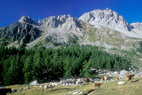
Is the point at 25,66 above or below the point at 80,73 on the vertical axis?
above

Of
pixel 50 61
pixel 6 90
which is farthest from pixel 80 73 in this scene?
pixel 6 90

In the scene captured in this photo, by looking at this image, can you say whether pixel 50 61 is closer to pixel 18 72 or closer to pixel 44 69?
pixel 44 69

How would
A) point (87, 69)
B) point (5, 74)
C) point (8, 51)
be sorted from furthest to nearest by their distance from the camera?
point (8, 51) → point (87, 69) → point (5, 74)

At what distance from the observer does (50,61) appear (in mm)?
100250

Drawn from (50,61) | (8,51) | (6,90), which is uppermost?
(8,51)

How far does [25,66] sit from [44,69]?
1144 cm

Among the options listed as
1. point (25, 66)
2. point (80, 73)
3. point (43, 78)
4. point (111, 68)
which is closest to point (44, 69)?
point (43, 78)

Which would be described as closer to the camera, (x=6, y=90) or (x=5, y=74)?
(x=6, y=90)

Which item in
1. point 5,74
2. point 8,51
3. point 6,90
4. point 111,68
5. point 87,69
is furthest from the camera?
point 111,68

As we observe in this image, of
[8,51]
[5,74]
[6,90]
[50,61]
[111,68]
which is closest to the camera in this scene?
[6,90]

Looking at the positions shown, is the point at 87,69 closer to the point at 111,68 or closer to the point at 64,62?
the point at 64,62

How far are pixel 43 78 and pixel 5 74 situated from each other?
20088mm

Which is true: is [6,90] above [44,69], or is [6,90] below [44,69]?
below

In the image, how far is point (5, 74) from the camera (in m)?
83.7
